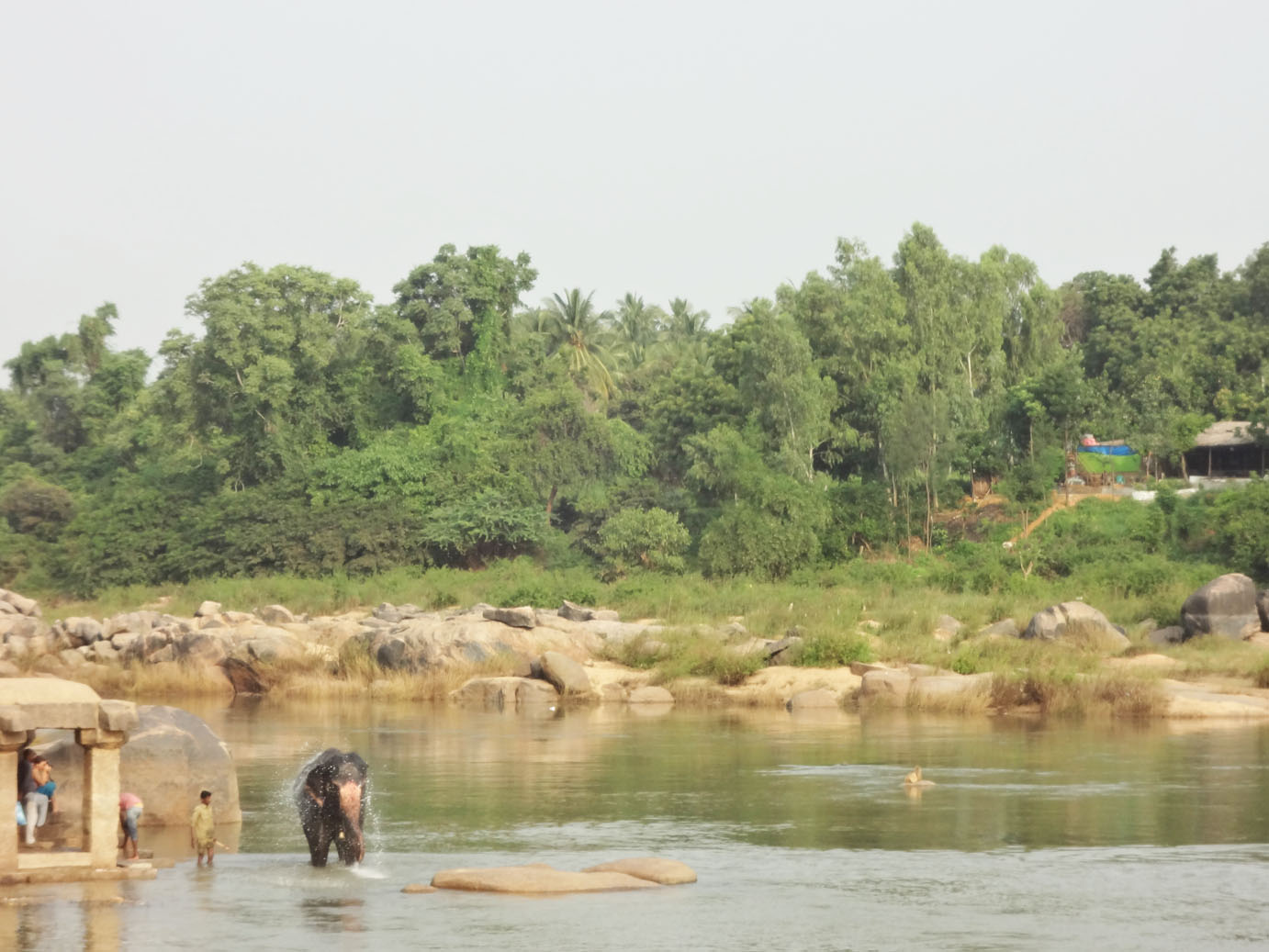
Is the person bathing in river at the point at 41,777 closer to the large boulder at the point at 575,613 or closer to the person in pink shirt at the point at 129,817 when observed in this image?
the person in pink shirt at the point at 129,817

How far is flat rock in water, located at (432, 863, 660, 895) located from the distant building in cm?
4460

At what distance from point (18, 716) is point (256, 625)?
29.6 m

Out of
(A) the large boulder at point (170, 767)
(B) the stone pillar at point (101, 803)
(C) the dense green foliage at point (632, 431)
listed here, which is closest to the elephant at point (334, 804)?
(B) the stone pillar at point (101, 803)

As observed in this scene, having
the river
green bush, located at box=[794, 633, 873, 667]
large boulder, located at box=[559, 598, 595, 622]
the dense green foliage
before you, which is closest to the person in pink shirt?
the river

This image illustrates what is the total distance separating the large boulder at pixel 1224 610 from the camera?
39094mm

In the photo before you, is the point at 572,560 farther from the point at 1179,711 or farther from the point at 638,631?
the point at 1179,711

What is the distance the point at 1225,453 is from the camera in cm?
5838

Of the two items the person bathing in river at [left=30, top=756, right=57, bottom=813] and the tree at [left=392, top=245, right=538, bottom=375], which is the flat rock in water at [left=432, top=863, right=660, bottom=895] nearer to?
the person bathing in river at [left=30, top=756, right=57, bottom=813]

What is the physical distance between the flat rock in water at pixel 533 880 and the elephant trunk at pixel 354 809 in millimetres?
1376

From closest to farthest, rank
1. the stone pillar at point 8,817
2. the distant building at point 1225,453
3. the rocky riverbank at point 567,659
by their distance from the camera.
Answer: the stone pillar at point 8,817 → the rocky riverbank at point 567,659 → the distant building at point 1225,453

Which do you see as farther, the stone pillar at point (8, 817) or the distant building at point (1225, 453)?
the distant building at point (1225, 453)

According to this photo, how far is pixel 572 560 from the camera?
60.0 meters

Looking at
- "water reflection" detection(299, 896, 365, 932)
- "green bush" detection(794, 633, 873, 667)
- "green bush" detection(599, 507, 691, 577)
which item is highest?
"green bush" detection(599, 507, 691, 577)

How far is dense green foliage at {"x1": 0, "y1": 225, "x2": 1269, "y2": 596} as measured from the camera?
5681 cm
